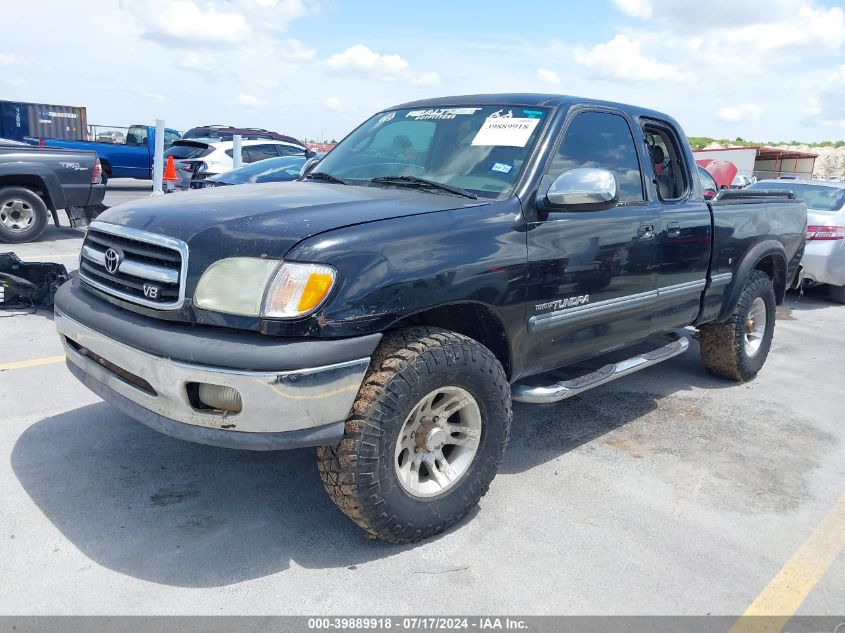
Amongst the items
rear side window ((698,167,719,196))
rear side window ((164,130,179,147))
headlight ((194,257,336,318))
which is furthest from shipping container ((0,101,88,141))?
headlight ((194,257,336,318))

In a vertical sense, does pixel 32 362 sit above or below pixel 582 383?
below

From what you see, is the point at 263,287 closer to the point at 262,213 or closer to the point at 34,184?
the point at 262,213

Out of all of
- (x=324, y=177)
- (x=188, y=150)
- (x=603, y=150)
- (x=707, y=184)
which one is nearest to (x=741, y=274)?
(x=603, y=150)

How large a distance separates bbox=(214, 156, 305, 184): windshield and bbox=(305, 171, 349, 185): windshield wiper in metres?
5.59

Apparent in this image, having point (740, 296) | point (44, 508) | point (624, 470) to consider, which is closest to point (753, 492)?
point (624, 470)

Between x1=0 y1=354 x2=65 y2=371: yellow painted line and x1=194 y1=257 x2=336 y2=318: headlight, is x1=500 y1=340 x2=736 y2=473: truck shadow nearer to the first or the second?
x1=194 y1=257 x2=336 y2=318: headlight

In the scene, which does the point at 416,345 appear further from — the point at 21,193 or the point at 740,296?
the point at 21,193

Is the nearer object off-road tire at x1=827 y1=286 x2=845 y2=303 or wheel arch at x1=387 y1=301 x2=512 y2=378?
wheel arch at x1=387 y1=301 x2=512 y2=378

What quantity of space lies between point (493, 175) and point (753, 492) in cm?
215

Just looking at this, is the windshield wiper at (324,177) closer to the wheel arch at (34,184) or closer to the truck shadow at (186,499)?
the truck shadow at (186,499)

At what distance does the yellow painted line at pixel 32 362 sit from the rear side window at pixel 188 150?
11127mm

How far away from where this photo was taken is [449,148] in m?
3.85

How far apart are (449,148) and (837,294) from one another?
8.07 m

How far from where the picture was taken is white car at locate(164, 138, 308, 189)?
1425cm
